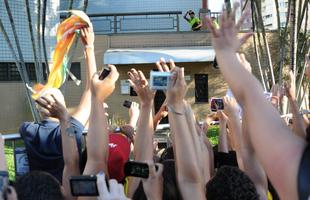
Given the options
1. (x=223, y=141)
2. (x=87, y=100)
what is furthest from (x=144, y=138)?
(x=223, y=141)

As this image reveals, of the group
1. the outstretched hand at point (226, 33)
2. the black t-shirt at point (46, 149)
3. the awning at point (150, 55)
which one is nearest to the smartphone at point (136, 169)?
the outstretched hand at point (226, 33)

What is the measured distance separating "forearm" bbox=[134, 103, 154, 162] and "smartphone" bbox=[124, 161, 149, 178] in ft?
2.01

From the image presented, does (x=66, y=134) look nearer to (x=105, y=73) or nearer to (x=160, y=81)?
(x=105, y=73)

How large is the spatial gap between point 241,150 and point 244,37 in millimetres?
1088

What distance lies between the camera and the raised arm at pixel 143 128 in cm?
298

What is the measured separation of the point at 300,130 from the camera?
133 inches

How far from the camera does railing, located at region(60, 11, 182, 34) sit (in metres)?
17.4

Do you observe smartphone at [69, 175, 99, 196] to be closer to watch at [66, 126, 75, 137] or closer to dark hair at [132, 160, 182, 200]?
dark hair at [132, 160, 182, 200]

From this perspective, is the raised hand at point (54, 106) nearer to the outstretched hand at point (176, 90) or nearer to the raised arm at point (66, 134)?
the raised arm at point (66, 134)

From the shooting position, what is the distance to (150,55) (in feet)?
51.6

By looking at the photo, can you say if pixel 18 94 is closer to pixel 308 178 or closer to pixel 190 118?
pixel 190 118

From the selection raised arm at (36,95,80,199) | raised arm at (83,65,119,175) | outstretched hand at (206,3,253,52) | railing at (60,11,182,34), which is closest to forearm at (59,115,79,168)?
raised arm at (36,95,80,199)

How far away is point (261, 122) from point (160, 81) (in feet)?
3.46

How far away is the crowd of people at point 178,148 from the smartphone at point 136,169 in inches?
0.8
